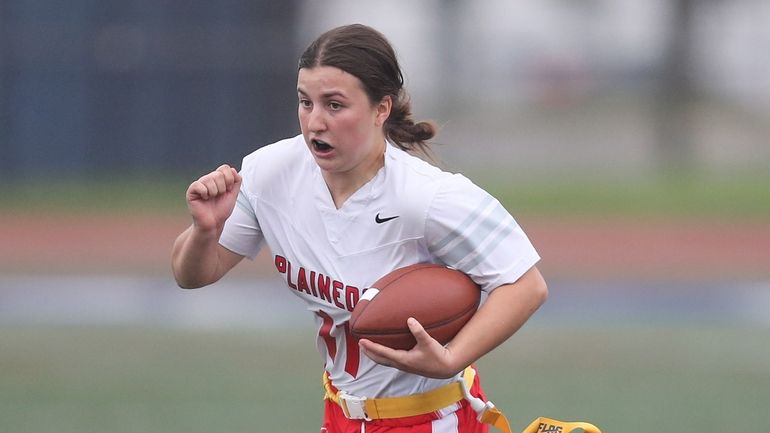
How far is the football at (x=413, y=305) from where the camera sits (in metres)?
3.61

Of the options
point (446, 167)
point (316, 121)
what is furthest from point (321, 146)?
point (446, 167)

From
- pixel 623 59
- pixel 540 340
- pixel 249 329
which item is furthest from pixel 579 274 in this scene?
pixel 623 59

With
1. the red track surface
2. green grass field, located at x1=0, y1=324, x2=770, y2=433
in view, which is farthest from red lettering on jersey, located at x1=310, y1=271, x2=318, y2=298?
the red track surface

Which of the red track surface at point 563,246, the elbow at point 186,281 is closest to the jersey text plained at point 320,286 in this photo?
the elbow at point 186,281

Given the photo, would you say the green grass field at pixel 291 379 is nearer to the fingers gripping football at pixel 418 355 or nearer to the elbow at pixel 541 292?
the elbow at pixel 541 292

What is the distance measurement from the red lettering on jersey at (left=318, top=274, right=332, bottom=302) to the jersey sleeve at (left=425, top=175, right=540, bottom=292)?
1.08 feet

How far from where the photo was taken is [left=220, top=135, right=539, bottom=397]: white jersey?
12.3 feet

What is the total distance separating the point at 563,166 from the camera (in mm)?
17812

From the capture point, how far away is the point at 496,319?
367 cm

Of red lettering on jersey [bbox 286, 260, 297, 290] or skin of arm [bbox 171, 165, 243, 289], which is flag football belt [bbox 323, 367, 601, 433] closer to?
red lettering on jersey [bbox 286, 260, 297, 290]

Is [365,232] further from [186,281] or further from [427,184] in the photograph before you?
[186,281]

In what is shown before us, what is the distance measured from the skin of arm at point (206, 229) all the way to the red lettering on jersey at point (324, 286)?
32 centimetres

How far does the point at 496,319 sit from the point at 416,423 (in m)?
0.48

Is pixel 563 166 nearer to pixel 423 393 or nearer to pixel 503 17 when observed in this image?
pixel 503 17
